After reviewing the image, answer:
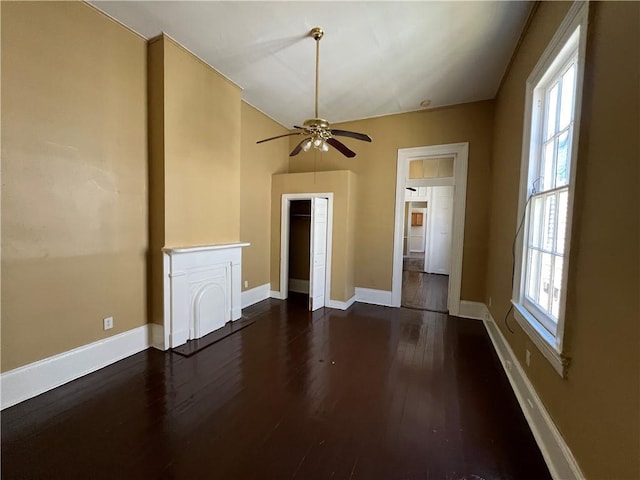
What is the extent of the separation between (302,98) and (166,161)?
2211mm

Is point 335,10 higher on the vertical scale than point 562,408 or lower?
higher

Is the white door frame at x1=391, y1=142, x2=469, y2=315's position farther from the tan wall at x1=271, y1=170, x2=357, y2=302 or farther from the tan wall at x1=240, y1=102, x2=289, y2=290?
the tan wall at x1=240, y1=102, x2=289, y2=290

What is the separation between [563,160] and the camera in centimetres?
181

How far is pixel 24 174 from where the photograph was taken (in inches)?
79.4

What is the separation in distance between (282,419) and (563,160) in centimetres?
264

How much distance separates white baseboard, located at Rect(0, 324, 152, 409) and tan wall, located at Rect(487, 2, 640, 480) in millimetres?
3518

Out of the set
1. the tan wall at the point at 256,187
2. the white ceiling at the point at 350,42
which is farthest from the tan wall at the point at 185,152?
the tan wall at the point at 256,187

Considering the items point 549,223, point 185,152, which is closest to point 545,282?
point 549,223

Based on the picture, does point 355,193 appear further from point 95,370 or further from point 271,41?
point 95,370

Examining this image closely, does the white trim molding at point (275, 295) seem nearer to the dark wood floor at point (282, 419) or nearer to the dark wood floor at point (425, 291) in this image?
the dark wood floor at point (282, 419)

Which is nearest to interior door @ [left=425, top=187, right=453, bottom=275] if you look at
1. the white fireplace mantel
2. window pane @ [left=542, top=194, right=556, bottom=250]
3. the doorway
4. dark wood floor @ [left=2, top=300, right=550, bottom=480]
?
the doorway

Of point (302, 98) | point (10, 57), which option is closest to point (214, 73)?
point (302, 98)

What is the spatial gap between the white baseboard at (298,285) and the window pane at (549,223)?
3.88 m

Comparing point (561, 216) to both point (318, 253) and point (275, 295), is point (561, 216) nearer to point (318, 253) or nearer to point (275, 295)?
point (318, 253)
